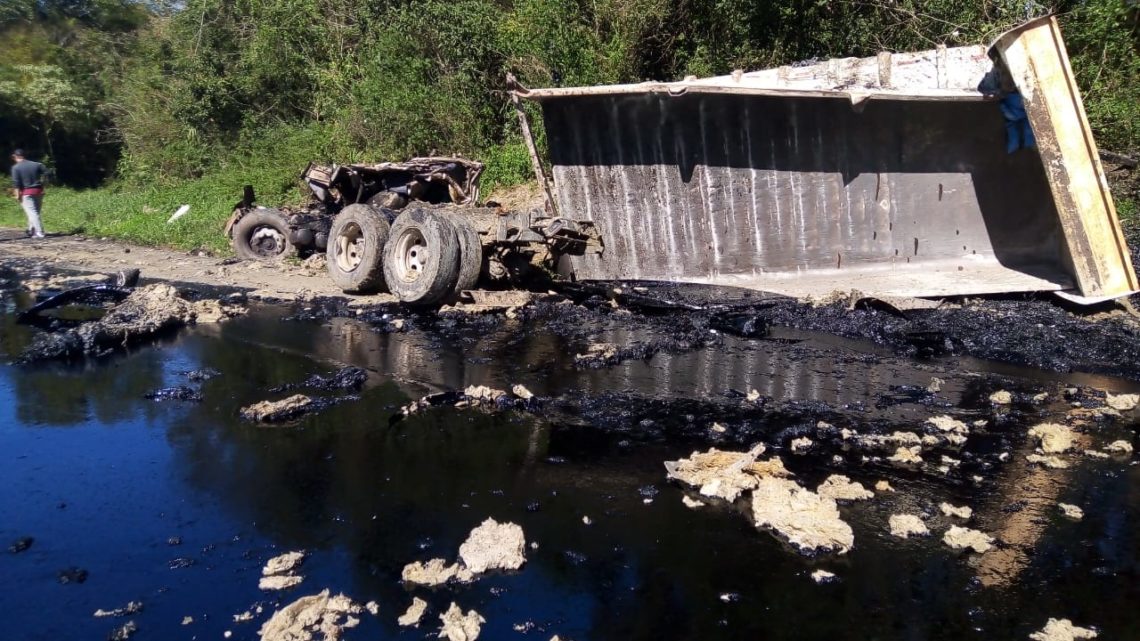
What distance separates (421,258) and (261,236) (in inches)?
172

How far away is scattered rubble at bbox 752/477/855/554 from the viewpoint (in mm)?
3959

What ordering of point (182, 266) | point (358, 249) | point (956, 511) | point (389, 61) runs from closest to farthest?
1. point (956, 511)
2. point (358, 249)
3. point (182, 266)
4. point (389, 61)

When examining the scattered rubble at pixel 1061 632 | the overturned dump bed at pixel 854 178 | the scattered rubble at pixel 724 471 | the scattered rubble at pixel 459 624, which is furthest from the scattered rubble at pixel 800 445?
the overturned dump bed at pixel 854 178

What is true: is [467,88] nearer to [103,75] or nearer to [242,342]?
[242,342]

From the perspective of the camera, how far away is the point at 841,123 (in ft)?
28.4

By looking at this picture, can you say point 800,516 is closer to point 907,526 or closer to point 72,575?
point 907,526

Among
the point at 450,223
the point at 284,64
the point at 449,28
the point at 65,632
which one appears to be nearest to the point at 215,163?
the point at 284,64

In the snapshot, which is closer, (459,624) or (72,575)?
(459,624)

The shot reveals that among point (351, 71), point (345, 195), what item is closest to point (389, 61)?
point (351, 71)

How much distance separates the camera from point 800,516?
416 cm

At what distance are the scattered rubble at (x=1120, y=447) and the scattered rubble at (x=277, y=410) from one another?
5002 millimetres

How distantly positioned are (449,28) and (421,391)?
457 inches

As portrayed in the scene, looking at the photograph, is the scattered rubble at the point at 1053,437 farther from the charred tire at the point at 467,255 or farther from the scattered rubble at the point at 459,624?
the charred tire at the point at 467,255

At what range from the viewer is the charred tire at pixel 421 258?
28.2ft
